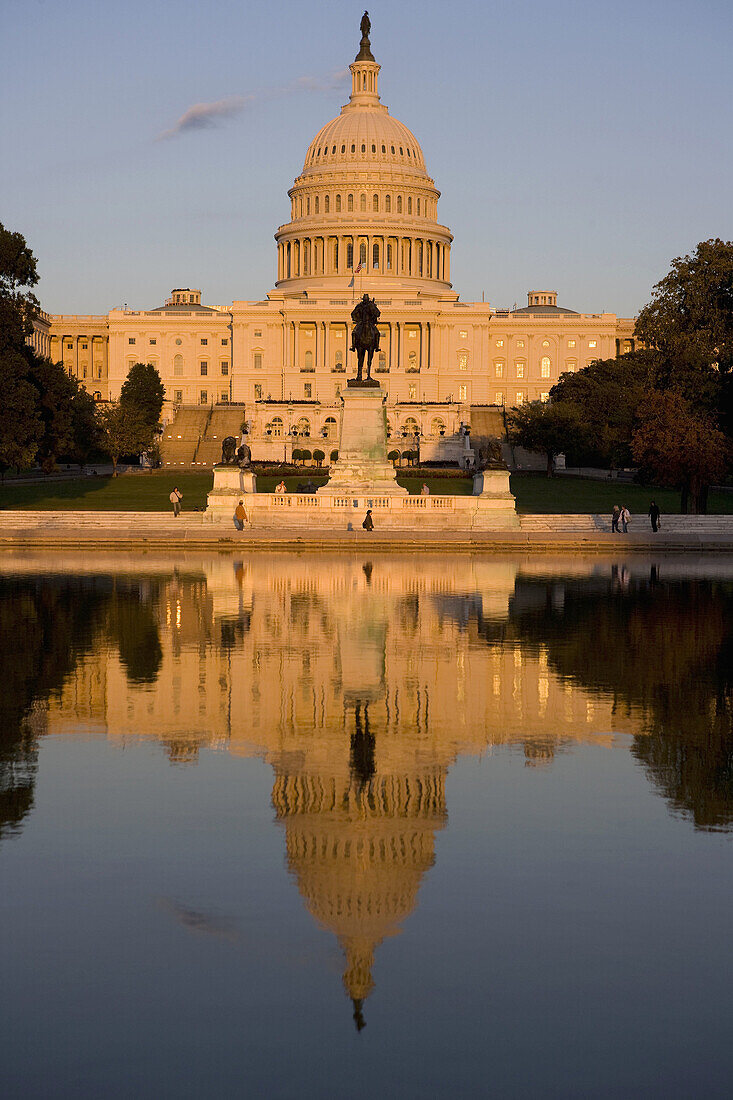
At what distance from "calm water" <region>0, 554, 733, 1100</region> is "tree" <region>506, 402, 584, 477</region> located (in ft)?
298

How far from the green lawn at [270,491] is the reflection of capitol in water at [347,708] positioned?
43068 mm

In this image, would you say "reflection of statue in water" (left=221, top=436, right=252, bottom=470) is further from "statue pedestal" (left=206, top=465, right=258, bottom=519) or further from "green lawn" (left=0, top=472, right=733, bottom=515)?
"green lawn" (left=0, top=472, right=733, bottom=515)

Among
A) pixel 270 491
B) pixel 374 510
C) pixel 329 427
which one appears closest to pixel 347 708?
pixel 374 510

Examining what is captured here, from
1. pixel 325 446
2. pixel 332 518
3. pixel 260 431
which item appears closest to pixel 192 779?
pixel 332 518

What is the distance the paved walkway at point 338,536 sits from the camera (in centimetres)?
5256

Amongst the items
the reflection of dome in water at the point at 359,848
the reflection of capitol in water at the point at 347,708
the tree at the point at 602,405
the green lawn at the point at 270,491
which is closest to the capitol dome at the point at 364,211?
the tree at the point at 602,405

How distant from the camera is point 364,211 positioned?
18762 cm

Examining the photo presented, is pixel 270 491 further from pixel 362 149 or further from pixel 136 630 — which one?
pixel 362 149

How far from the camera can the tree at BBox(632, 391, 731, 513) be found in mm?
63125

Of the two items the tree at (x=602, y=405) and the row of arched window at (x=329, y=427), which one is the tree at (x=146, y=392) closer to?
the row of arched window at (x=329, y=427)

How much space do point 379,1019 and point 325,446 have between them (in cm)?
12950

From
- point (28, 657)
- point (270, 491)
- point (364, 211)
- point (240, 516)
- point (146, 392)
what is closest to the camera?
point (28, 657)

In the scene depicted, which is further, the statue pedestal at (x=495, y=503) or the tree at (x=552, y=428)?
the tree at (x=552, y=428)

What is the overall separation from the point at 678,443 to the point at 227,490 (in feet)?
64.0
